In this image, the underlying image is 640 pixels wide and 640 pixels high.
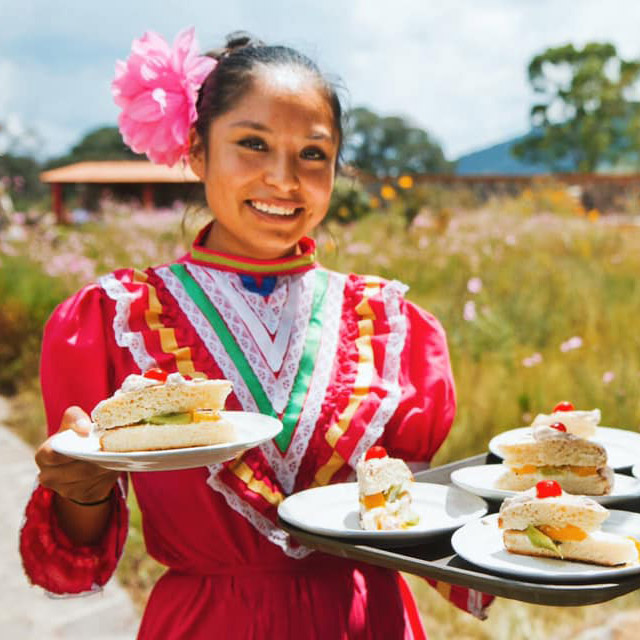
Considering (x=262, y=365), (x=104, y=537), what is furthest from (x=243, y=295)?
(x=104, y=537)

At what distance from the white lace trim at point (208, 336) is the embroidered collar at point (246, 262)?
8 cm

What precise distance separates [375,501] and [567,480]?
0.45 meters

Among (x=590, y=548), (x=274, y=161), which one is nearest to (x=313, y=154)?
(x=274, y=161)

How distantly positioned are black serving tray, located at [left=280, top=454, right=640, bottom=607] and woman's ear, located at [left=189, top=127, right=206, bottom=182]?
0.90 metres

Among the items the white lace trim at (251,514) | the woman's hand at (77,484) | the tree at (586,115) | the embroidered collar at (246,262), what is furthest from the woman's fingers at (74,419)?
the tree at (586,115)

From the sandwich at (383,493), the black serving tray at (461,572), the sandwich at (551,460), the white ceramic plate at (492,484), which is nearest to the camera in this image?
the black serving tray at (461,572)

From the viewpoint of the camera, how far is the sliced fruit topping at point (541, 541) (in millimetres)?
1410

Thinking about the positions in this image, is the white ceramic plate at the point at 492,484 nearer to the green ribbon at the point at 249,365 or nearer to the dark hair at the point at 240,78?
the green ribbon at the point at 249,365

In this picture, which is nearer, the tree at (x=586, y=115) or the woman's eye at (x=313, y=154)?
the woman's eye at (x=313, y=154)

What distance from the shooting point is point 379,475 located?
1624mm

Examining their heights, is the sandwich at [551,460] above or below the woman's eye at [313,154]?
below

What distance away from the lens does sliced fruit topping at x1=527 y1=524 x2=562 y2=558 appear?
1410 mm

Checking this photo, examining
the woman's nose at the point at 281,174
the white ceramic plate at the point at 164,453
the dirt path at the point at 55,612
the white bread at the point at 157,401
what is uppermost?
the woman's nose at the point at 281,174

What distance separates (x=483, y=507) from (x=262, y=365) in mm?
552
